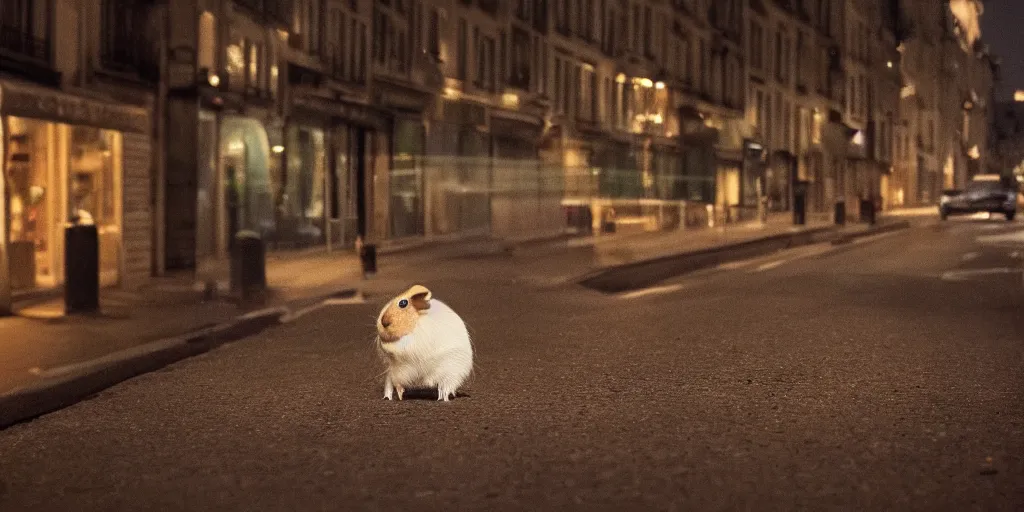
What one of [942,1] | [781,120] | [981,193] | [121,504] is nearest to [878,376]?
[121,504]

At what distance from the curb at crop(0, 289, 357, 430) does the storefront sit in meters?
3.00

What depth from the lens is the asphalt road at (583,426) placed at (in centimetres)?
526

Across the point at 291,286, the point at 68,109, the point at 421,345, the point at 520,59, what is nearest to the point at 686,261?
the point at 291,286

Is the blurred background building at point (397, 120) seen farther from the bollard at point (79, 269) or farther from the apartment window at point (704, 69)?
the bollard at point (79, 269)

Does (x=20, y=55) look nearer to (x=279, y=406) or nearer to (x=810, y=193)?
(x=279, y=406)

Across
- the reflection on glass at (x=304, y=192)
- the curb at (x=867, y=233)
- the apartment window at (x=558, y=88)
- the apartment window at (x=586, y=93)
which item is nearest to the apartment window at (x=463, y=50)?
the apartment window at (x=558, y=88)

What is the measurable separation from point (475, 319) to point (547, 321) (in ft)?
2.61

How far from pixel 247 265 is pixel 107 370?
6.01 metres

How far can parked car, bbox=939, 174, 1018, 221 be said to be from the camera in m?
46.3

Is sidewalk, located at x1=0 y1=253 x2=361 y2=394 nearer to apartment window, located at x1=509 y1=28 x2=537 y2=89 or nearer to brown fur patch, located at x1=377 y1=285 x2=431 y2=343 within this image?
brown fur patch, located at x1=377 y1=285 x2=431 y2=343

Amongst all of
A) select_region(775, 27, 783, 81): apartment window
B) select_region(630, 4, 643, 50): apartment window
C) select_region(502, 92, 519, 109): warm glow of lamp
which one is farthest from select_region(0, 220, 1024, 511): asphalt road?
select_region(775, 27, 783, 81): apartment window

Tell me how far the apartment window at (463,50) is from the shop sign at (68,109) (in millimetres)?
15753

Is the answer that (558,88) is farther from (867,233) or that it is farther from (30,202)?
(30,202)

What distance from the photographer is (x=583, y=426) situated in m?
6.79
